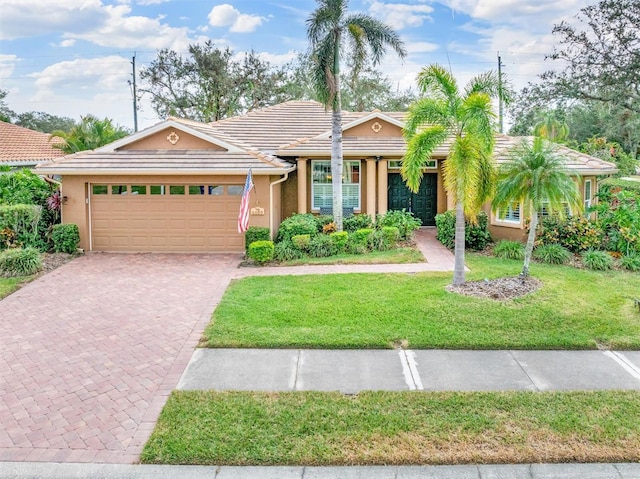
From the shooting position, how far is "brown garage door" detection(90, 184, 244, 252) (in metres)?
15.5

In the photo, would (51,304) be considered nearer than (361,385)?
No

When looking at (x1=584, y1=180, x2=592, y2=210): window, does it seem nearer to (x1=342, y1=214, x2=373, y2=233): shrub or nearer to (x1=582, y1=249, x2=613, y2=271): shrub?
(x1=582, y1=249, x2=613, y2=271): shrub

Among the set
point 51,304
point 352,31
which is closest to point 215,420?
point 51,304

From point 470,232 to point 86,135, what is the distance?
17.7 m

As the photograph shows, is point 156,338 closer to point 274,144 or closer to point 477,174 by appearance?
point 477,174

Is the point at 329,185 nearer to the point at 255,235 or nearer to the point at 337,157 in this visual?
the point at 337,157

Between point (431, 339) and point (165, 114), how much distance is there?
3454cm

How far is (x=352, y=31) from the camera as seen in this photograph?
47.6ft

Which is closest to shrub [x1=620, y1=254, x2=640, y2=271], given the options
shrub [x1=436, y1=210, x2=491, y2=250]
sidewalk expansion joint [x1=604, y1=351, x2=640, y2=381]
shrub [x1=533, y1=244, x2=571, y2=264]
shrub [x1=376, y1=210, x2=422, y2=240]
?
shrub [x1=533, y1=244, x2=571, y2=264]

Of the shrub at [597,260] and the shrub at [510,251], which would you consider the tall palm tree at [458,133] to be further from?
the shrub at [597,260]

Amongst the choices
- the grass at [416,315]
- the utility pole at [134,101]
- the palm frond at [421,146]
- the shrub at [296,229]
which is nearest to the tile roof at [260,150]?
the shrub at [296,229]

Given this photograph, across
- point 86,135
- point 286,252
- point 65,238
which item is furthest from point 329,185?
point 86,135

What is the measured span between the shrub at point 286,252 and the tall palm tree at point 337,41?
4.41m

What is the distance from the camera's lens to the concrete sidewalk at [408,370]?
656cm
